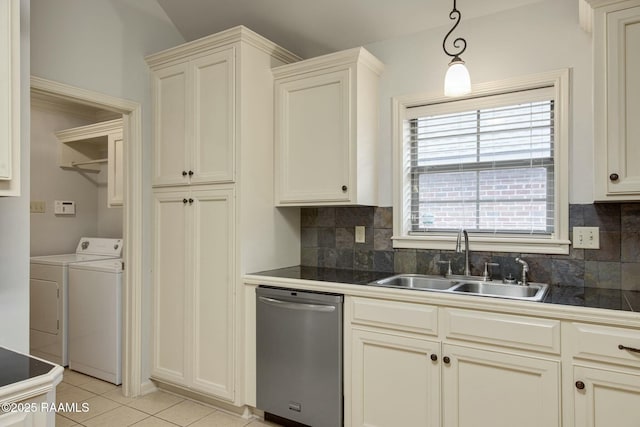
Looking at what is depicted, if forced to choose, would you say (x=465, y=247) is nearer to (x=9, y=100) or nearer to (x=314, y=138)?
(x=314, y=138)

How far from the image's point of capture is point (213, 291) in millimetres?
2709

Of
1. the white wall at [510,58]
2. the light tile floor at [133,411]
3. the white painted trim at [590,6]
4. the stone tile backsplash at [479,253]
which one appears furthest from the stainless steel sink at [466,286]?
the white painted trim at [590,6]

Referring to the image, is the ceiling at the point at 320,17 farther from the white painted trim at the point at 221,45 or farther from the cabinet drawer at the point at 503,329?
the cabinet drawer at the point at 503,329

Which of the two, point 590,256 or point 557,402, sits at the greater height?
point 590,256

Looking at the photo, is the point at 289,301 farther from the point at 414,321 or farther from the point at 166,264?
the point at 166,264

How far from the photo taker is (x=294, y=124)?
282cm

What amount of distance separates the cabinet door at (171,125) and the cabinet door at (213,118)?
0.09 metres

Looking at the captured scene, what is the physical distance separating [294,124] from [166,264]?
133 centimetres

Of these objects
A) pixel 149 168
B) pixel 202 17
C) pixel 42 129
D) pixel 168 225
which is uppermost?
pixel 202 17

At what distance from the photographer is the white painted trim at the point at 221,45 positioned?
2.61 meters

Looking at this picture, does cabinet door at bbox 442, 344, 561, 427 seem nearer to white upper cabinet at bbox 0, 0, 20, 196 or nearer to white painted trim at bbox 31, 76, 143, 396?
white upper cabinet at bbox 0, 0, 20, 196

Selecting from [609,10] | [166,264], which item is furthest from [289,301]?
[609,10]

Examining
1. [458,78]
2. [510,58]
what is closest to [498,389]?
[458,78]

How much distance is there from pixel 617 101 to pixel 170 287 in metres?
2.79
